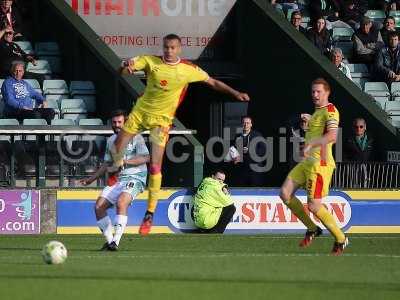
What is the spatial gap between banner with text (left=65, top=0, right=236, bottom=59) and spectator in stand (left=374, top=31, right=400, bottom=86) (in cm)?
356

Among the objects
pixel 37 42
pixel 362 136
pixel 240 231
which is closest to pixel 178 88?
pixel 240 231

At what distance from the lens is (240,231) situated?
22.8m

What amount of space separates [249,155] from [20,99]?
4.47m

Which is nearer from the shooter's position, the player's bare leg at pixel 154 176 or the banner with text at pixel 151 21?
the player's bare leg at pixel 154 176

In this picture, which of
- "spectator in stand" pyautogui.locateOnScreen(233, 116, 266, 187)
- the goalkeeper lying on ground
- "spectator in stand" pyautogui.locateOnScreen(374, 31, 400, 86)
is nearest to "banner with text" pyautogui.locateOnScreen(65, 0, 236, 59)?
"spectator in stand" pyautogui.locateOnScreen(374, 31, 400, 86)

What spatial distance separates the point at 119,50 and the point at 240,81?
9.04 feet

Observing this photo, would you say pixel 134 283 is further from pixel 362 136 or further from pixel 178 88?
pixel 362 136

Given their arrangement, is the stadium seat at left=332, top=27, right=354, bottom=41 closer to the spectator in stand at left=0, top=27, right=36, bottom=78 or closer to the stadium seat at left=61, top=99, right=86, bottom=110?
the stadium seat at left=61, top=99, right=86, bottom=110

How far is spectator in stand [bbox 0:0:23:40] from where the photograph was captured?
24.7 metres

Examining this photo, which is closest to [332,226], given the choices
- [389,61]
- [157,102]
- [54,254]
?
[157,102]

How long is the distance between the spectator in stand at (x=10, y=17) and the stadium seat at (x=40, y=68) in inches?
25.7

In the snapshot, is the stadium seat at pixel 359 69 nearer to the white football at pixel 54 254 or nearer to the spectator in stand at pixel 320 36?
the spectator in stand at pixel 320 36

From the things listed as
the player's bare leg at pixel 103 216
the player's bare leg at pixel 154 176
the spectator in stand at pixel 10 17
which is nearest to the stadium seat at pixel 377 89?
the spectator in stand at pixel 10 17

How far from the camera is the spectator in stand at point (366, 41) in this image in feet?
88.6
